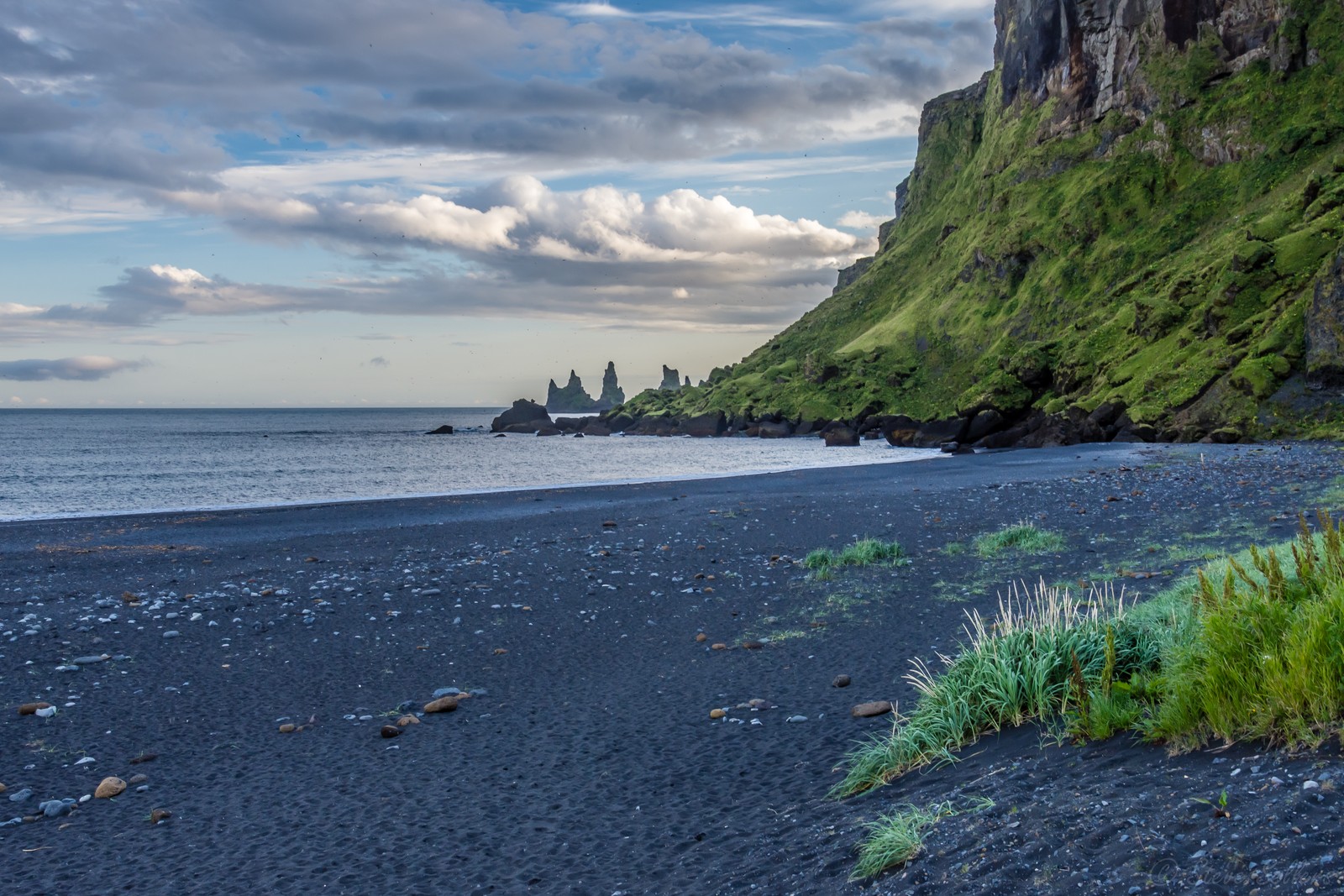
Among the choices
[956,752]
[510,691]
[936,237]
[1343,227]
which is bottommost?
[510,691]

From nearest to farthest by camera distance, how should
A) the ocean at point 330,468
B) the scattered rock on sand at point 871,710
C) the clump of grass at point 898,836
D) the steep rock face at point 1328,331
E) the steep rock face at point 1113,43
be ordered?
the clump of grass at point 898,836
the scattered rock on sand at point 871,710
the ocean at point 330,468
the steep rock face at point 1328,331
the steep rock face at point 1113,43

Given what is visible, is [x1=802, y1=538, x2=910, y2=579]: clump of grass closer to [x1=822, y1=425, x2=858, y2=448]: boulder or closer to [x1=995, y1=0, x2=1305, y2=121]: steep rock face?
[x1=822, y1=425, x2=858, y2=448]: boulder

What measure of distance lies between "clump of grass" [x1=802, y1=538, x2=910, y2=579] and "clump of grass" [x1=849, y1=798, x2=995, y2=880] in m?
10.4

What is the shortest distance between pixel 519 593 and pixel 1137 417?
50.1 metres

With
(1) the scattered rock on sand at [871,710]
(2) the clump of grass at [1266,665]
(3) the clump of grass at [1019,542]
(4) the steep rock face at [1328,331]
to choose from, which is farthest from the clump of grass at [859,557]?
(4) the steep rock face at [1328,331]

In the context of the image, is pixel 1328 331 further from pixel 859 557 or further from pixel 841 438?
pixel 859 557

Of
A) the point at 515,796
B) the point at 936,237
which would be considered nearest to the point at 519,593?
the point at 515,796

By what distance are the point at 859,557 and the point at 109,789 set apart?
1208 cm

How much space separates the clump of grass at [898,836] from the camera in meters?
4.41

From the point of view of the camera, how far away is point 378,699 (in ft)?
30.7

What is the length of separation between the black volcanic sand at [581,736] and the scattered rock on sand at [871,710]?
162 mm

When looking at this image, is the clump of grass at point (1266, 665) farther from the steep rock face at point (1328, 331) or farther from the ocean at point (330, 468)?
the steep rock face at point (1328, 331)

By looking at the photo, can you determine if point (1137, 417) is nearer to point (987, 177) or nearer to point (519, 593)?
point (519, 593)

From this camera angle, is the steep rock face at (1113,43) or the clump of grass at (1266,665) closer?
the clump of grass at (1266,665)
